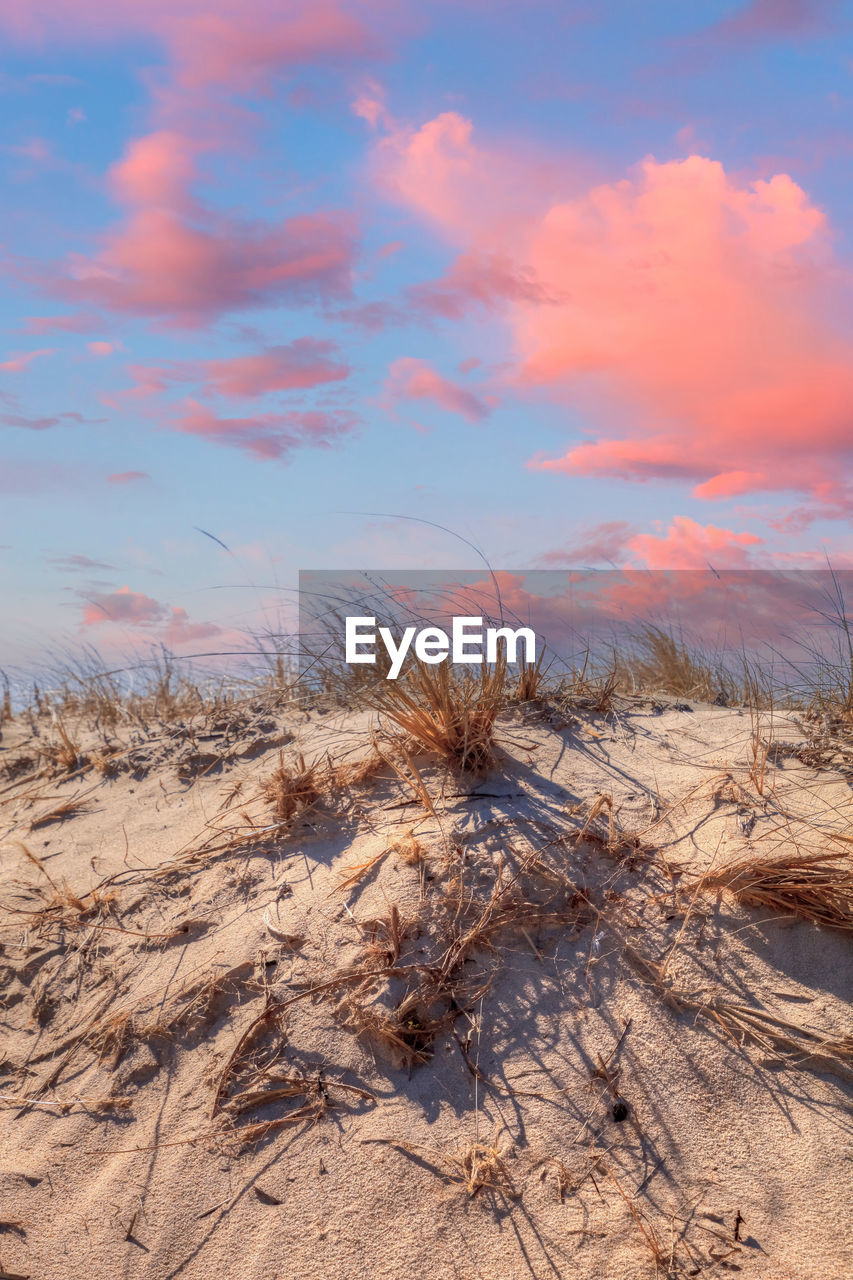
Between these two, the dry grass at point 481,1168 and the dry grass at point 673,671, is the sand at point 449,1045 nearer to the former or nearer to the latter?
the dry grass at point 481,1168

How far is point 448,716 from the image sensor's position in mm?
3521

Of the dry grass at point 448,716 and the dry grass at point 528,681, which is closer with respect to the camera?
the dry grass at point 448,716

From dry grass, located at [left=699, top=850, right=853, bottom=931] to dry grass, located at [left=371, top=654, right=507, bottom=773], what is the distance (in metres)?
1.03

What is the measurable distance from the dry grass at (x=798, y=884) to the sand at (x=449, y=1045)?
55mm

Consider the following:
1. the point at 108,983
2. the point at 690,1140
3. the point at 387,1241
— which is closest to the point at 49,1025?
the point at 108,983

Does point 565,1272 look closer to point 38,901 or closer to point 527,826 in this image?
point 527,826

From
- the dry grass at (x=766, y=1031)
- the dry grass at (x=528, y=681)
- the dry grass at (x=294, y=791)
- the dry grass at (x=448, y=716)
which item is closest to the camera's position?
the dry grass at (x=766, y=1031)

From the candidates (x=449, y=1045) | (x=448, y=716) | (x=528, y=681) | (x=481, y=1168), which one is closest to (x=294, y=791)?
(x=448, y=716)

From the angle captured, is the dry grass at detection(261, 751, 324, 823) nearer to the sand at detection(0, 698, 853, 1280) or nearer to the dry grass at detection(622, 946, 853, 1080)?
the sand at detection(0, 698, 853, 1280)

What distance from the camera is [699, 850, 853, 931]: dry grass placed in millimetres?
2758

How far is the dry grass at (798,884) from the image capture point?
2.76 m

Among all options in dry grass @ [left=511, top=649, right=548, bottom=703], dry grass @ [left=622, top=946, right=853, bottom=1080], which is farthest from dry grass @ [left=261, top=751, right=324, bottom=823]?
dry grass @ [left=622, top=946, right=853, bottom=1080]

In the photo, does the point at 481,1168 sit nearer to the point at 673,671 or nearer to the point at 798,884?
the point at 798,884

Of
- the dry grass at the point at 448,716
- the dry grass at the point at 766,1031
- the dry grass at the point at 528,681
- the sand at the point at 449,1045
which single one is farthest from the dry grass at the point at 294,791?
the dry grass at the point at 766,1031
